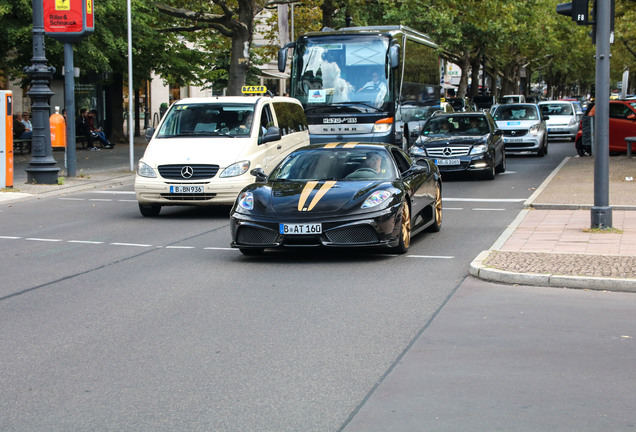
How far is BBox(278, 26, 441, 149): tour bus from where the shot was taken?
25.3 meters

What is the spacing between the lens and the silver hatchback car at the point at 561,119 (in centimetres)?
4066

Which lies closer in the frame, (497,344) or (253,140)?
(497,344)

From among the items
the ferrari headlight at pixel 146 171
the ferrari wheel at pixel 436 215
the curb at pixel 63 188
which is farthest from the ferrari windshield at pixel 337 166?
the curb at pixel 63 188

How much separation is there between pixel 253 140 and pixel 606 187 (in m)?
6.08

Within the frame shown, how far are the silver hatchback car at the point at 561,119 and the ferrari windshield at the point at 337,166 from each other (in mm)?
29346

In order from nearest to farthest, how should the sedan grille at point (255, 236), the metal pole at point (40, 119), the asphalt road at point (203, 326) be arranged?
the asphalt road at point (203, 326), the sedan grille at point (255, 236), the metal pole at point (40, 119)

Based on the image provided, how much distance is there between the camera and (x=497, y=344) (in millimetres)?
6844

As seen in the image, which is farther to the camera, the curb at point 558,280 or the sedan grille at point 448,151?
the sedan grille at point 448,151

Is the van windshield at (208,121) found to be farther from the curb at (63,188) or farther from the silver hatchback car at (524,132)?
the silver hatchback car at (524,132)

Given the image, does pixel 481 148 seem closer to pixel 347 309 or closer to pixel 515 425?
pixel 347 309

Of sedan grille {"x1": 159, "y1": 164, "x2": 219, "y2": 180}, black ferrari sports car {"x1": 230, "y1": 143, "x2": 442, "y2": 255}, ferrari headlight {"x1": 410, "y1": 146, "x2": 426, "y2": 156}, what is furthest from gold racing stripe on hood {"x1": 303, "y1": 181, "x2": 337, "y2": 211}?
ferrari headlight {"x1": 410, "y1": 146, "x2": 426, "y2": 156}

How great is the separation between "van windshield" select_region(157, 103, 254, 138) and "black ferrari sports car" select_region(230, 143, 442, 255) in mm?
4315

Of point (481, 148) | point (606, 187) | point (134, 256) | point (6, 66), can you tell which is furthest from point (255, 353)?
point (6, 66)

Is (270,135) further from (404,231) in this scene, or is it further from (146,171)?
(404,231)
